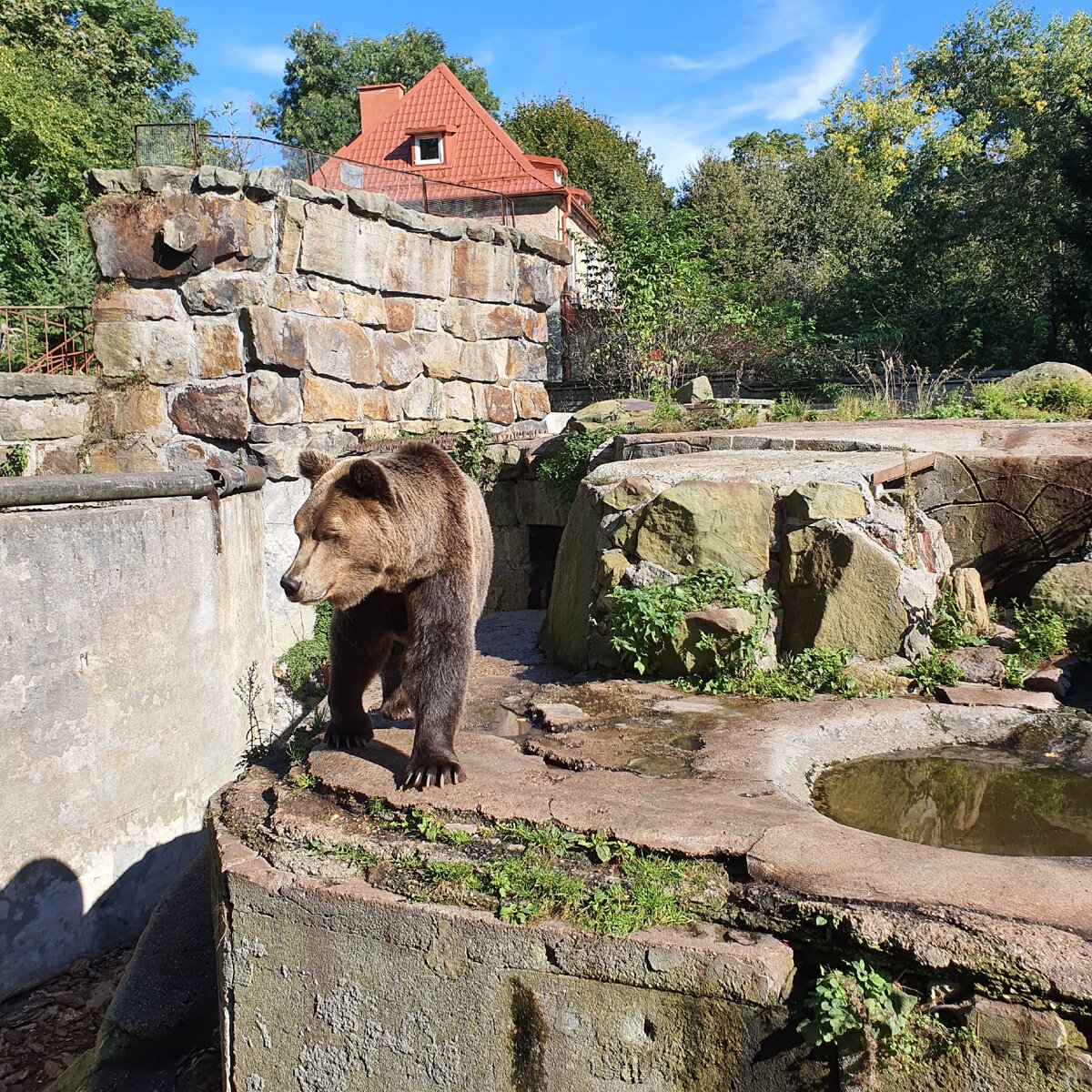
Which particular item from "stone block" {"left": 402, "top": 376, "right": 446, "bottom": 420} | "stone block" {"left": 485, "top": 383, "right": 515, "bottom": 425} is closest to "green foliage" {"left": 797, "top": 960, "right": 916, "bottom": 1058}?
"stone block" {"left": 402, "top": 376, "right": 446, "bottom": 420}

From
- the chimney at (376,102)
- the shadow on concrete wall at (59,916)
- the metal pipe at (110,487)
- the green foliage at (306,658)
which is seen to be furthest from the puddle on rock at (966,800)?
the chimney at (376,102)

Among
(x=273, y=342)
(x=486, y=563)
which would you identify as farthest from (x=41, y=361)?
(x=486, y=563)

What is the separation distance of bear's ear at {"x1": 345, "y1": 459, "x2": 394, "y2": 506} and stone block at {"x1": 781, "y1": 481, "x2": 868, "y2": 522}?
2.78 metres

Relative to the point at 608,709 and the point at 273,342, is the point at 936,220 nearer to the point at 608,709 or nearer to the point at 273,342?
the point at 273,342

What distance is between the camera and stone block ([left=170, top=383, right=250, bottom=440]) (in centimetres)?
866

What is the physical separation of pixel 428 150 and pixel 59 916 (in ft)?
75.1

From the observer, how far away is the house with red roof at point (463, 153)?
2267cm

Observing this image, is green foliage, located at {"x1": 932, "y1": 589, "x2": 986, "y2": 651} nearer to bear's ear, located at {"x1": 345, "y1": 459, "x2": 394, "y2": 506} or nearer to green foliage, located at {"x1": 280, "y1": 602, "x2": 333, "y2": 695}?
bear's ear, located at {"x1": 345, "y1": 459, "x2": 394, "y2": 506}

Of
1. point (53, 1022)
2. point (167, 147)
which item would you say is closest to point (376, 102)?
point (167, 147)

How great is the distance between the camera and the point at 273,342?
8.67 m

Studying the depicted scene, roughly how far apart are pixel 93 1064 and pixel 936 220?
2438cm

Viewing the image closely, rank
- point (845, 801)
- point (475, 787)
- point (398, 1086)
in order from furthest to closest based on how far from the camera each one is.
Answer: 1. point (845, 801)
2. point (475, 787)
3. point (398, 1086)

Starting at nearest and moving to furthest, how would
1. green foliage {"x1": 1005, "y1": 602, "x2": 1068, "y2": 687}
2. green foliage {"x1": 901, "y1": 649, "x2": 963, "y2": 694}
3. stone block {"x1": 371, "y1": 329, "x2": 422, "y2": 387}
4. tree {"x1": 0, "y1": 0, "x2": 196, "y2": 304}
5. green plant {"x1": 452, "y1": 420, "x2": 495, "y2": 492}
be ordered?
1. green foliage {"x1": 901, "y1": 649, "x2": 963, "y2": 694}
2. green foliage {"x1": 1005, "y1": 602, "x2": 1068, "y2": 687}
3. stone block {"x1": 371, "y1": 329, "x2": 422, "y2": 387}
4. green plant {"x1": 452, "y1": 420, "x2": 495, "y2": 492}
5. tree {"x1": 0, "y1": 0, "x2": 196, "y2": 304}

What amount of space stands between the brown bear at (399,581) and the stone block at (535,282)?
24.1 feet
